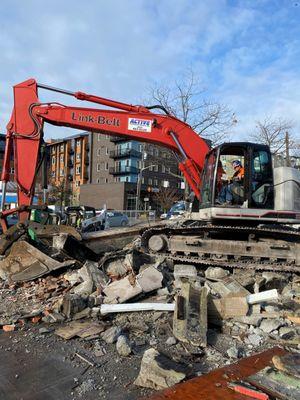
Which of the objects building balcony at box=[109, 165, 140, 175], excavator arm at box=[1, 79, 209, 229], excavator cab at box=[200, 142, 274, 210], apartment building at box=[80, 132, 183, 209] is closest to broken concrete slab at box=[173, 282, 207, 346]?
excavator cab at box=[200, 142, 274, 210]

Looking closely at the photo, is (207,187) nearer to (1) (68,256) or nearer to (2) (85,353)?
(1) (68,256)

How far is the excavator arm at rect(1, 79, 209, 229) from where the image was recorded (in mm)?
9266

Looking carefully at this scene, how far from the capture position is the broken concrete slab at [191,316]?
5.40 metres

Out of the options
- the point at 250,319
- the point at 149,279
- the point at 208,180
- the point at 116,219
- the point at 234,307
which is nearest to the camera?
the point at 250,319

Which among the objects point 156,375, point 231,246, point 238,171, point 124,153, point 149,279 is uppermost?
point 124,153

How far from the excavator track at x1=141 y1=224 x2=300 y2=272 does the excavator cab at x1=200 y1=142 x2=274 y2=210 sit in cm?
56

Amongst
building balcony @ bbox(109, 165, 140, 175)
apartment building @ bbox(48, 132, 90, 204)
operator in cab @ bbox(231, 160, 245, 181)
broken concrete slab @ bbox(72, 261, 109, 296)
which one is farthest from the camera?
apartment building @ bbox(48, 132, 90, 204)

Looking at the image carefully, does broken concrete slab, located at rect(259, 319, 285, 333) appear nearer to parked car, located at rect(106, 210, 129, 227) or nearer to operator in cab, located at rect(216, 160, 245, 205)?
operator in cab, located at rect(216, 160, 245, 205)

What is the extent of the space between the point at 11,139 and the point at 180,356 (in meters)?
6.49

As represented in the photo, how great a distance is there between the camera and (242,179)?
8844mm

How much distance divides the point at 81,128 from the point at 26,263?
11.6 feet

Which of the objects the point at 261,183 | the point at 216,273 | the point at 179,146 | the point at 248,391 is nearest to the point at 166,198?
the point at 179,146

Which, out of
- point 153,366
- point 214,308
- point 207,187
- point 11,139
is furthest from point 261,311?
point 11,139

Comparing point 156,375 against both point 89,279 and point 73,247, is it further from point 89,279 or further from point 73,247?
point 73,247
